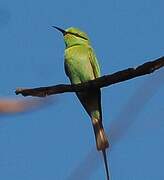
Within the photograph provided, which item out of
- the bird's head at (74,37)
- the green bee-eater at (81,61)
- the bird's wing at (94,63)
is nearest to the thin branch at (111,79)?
the green bee-eater at (81,61)

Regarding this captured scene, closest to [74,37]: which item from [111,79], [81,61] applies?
[81,61]

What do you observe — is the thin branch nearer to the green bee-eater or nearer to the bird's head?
the green bee-eater

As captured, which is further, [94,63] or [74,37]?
[74,37]

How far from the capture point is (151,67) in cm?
Answer: 99

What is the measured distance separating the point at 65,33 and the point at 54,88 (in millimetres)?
1943

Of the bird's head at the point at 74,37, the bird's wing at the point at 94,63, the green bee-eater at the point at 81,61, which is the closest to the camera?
the green bee-eater at the point at 81,61

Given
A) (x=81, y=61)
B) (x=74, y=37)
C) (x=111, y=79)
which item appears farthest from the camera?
(x=74, y=37)

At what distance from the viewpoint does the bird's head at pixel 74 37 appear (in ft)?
10.1

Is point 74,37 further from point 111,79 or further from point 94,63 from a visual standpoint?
point 111,79

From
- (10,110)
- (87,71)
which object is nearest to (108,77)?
(10,110)

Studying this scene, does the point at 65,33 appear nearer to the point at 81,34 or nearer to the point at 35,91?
the point at 81,34

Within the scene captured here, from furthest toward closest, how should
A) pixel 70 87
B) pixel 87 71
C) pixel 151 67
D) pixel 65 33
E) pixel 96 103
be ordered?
pixel 65 33 → pixel 87 71 → pixel 96 103 → pixel 70 87 → pixel 151 67

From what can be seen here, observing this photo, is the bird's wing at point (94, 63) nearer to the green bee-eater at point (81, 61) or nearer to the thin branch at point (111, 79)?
the green bee-eater at point (81, 61)

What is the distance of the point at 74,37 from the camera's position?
3.12 meters
